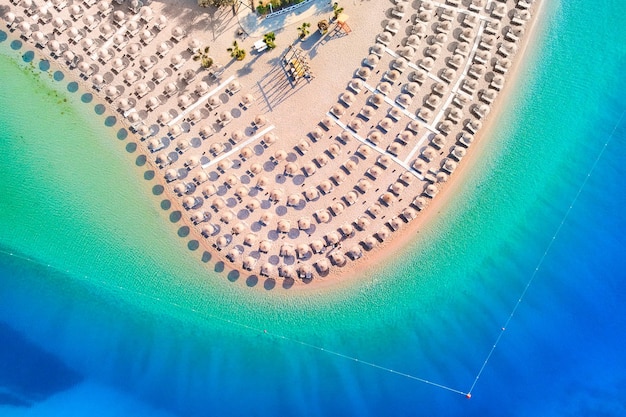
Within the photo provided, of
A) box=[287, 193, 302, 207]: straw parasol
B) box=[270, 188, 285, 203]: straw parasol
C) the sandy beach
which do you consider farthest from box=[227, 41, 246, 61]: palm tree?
box=[287, 193, 302, 207]: straw parasol

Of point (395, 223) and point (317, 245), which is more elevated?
point (395, 223)

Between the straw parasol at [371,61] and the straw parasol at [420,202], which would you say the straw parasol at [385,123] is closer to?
the straw parasol at [371,61]

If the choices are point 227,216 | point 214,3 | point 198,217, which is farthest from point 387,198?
point 214,3

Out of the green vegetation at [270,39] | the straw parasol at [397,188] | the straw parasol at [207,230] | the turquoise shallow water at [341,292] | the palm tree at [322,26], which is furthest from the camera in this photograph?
the straw parasol at [397,188]

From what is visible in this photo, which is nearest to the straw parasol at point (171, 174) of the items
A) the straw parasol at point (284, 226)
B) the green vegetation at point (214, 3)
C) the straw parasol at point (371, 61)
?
the straw parasol at point (284, 226)

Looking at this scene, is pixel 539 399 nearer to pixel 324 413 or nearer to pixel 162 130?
pixel 324 413

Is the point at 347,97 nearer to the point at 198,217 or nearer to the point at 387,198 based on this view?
the point at 387,198
